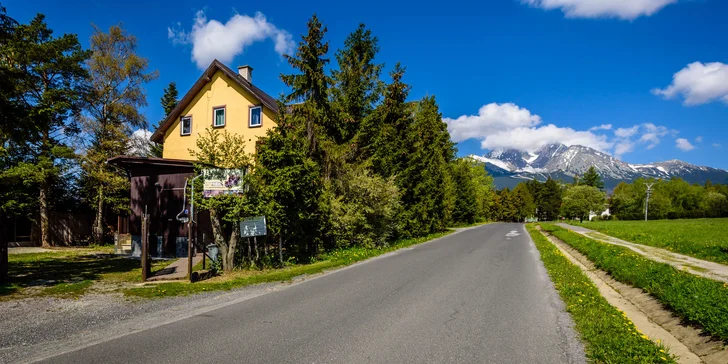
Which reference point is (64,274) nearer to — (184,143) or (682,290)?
(184,143)

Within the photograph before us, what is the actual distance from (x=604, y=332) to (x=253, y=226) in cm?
955

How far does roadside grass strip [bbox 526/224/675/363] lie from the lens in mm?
5113

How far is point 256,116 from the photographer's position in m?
23.7

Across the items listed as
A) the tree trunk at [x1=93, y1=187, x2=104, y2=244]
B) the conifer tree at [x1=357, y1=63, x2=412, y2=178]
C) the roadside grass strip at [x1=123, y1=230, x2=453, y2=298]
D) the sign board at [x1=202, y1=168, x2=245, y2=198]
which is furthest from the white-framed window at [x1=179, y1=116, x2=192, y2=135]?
the sign board at [x1=202, y1=168, x2=245, y2=198]

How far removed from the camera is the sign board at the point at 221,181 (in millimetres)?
11602

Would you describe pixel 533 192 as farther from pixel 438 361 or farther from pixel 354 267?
pixel 438 361

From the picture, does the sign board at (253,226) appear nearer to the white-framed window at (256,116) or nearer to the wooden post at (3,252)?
the wooden post at (3,252)

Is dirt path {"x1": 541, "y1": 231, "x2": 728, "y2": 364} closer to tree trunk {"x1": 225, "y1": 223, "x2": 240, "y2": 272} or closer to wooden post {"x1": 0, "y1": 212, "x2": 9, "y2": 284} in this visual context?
tree trunk {"x1": 225, "y1": 223, "x2": 240, "y2": 272}

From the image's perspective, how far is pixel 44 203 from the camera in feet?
73.9

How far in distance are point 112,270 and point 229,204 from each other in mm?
5218

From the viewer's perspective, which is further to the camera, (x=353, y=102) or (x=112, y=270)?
(x=353, y=102)

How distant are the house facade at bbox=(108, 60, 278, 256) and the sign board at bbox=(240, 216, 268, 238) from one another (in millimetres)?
5721

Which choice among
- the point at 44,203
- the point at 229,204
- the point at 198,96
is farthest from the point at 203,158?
the point at 44,203

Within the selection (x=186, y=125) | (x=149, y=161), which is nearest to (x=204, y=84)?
(x=186, y=125)
